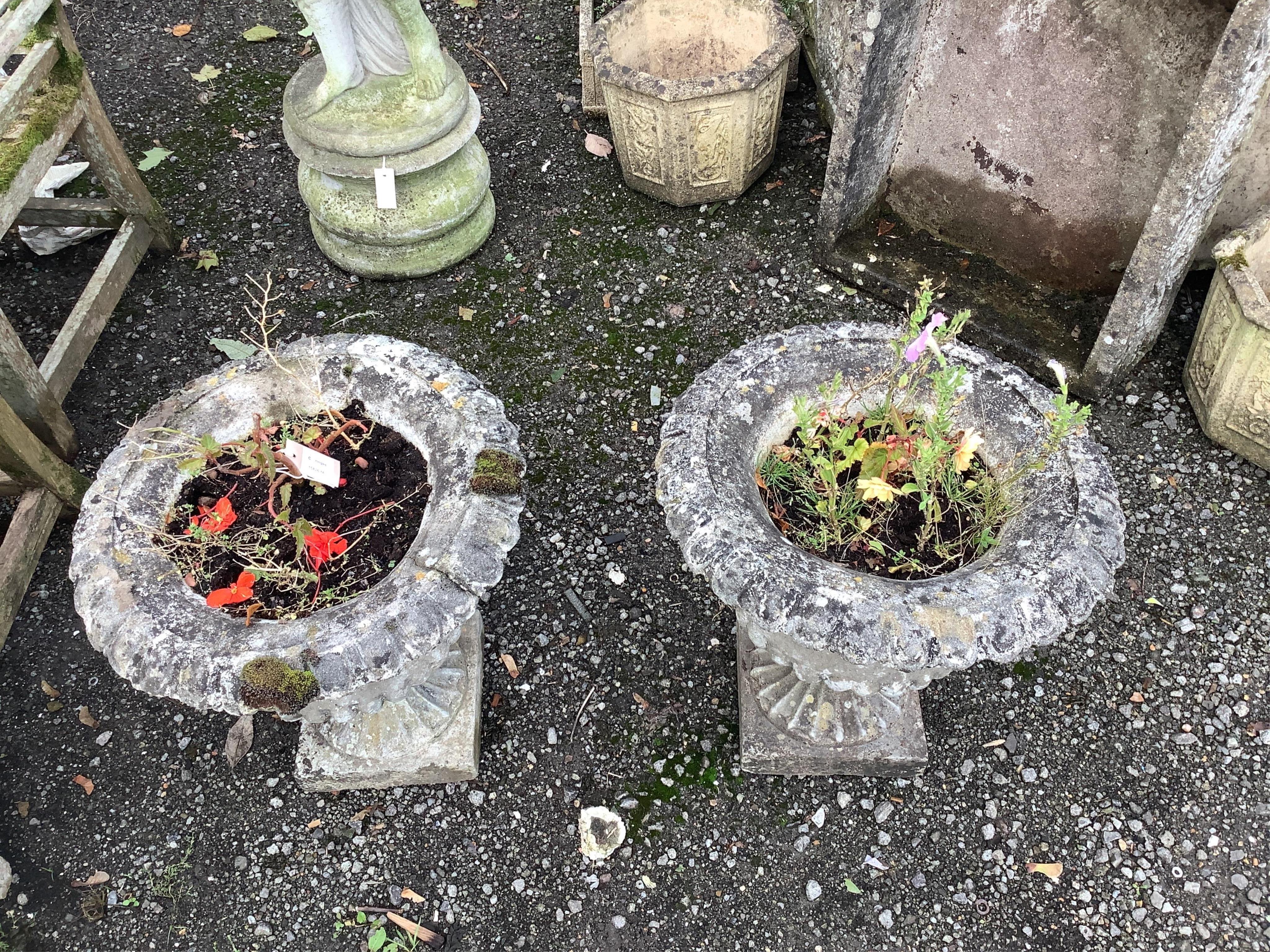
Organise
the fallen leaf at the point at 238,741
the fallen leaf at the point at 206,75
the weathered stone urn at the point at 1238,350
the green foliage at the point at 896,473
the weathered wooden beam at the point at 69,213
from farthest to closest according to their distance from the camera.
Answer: the fallen leaf at the point at 206,75, the weathered wooden beam at the point at 69,213, the weathered stone urn at the point at 1238,350, the fallen leaf at the point at 238,741, the green foliage at the point at 896,473

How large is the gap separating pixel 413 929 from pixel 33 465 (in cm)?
190

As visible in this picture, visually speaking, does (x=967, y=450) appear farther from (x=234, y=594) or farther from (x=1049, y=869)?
(x=234, y=594)

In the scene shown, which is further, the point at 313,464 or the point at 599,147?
the point at 599,147

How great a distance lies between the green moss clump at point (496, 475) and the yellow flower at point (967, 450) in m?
0.98

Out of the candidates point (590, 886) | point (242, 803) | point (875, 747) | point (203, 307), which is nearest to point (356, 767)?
point (242, 803)

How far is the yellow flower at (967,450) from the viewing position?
74.1 inches

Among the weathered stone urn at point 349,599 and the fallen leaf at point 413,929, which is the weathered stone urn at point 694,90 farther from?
the fallen leaf at point 413,929

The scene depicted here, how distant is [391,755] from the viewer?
2.42 metres

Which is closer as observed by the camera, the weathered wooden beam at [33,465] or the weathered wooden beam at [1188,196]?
the weathered wooden beam at [1188,196]

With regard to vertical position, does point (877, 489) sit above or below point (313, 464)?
above

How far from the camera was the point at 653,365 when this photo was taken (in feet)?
10.9

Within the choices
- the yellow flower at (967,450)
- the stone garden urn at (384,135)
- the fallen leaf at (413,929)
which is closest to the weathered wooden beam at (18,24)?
the stone garden urn at (384,135)

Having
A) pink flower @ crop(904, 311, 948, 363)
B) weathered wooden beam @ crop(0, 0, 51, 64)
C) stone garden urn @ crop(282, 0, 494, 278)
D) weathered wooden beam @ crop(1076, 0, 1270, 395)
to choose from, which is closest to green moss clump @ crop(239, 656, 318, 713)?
pink flower @ crop(904, 311, 948, 363)

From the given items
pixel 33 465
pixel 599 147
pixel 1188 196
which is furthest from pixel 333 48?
pixel 1188 196
